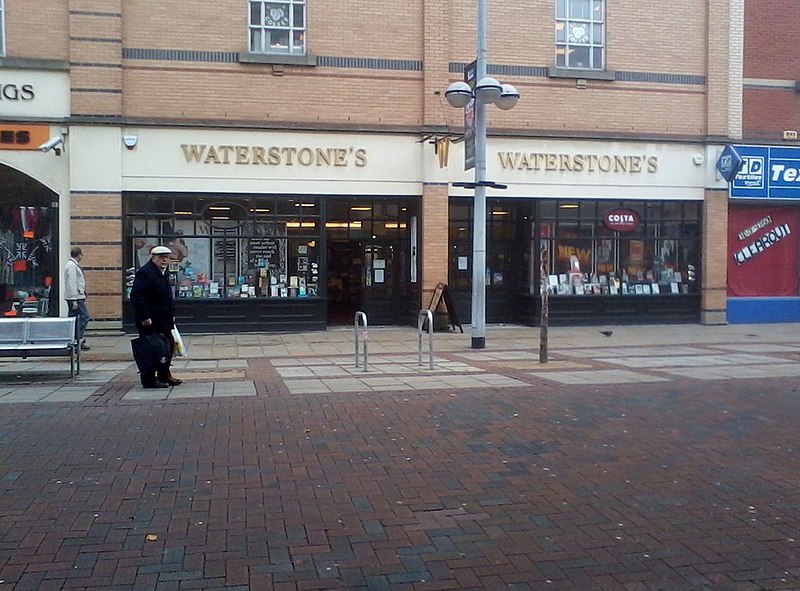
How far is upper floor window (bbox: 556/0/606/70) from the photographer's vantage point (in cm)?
1983

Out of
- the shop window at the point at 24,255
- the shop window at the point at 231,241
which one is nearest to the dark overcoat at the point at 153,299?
the shop window at the point at 231,241

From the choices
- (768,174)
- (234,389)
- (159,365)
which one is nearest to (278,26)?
(159,365)

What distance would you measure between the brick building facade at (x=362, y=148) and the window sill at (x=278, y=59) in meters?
0.04

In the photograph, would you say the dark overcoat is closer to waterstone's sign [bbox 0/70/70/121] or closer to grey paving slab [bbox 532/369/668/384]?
grey paving slab [bbox 532/369/668/384]

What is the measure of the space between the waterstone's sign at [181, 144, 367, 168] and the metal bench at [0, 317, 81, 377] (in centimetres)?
703

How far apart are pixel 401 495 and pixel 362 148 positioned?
13.6 metres

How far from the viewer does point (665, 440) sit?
306 inches

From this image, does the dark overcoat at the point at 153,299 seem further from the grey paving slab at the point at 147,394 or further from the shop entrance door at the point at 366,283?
the shop entrance door at the point at 366,283

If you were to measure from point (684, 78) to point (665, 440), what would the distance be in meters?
14.9

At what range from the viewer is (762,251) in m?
21.4

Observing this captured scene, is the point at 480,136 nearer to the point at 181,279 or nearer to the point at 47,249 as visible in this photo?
the point at 181,279

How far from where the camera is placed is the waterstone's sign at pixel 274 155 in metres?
18.1

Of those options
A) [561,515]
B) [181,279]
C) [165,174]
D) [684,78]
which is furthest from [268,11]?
[561,515]

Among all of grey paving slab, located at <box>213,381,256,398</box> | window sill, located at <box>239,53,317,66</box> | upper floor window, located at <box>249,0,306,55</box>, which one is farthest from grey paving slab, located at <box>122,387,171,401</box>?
upper floor window, located at <box>249,0,306,55</box>
